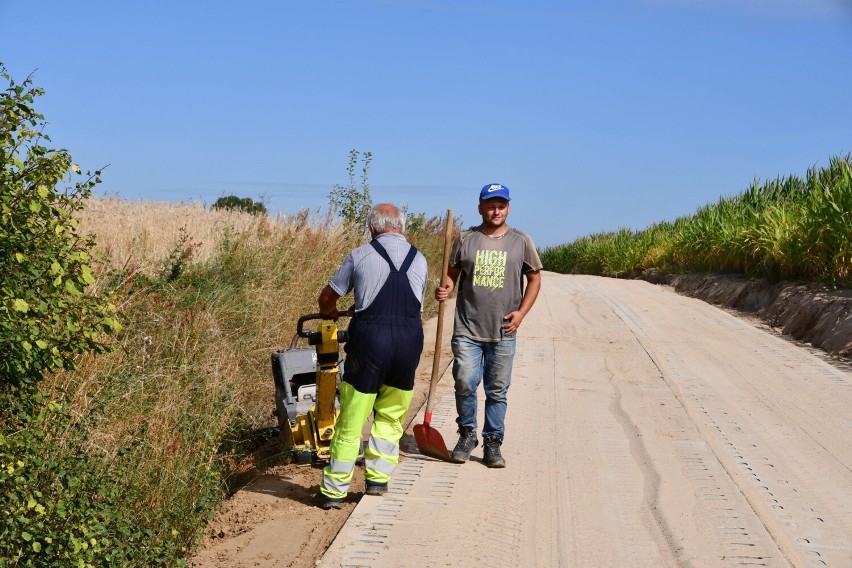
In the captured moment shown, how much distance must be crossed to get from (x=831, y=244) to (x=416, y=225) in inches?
390

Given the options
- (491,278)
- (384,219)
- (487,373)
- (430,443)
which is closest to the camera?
(384,219)

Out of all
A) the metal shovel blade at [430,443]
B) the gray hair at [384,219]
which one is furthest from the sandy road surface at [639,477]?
the gray hair at [384,219]

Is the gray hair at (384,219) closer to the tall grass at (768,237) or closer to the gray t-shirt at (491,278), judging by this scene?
the gray t-shirt at (491,278)

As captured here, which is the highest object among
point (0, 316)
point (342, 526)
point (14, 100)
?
point (14, 100)

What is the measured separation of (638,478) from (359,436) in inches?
86.3

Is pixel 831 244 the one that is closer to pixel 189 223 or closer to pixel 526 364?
pixel 526 364

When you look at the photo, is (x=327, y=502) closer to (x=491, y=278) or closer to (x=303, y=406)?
(x=303, y=406)

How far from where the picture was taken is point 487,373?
7684mm

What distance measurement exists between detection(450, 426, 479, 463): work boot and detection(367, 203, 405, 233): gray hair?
1.91 meters

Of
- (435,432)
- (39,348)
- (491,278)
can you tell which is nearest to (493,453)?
(435,432)

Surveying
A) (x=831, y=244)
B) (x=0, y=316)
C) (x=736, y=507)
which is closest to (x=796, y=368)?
(x=831, y=244)

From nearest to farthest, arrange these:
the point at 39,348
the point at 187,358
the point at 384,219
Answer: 1. the point at 39,348
2. the point at 384,219
3. the point at 187,358

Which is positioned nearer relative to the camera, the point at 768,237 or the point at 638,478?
the point at 638,478

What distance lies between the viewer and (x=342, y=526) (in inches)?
244
